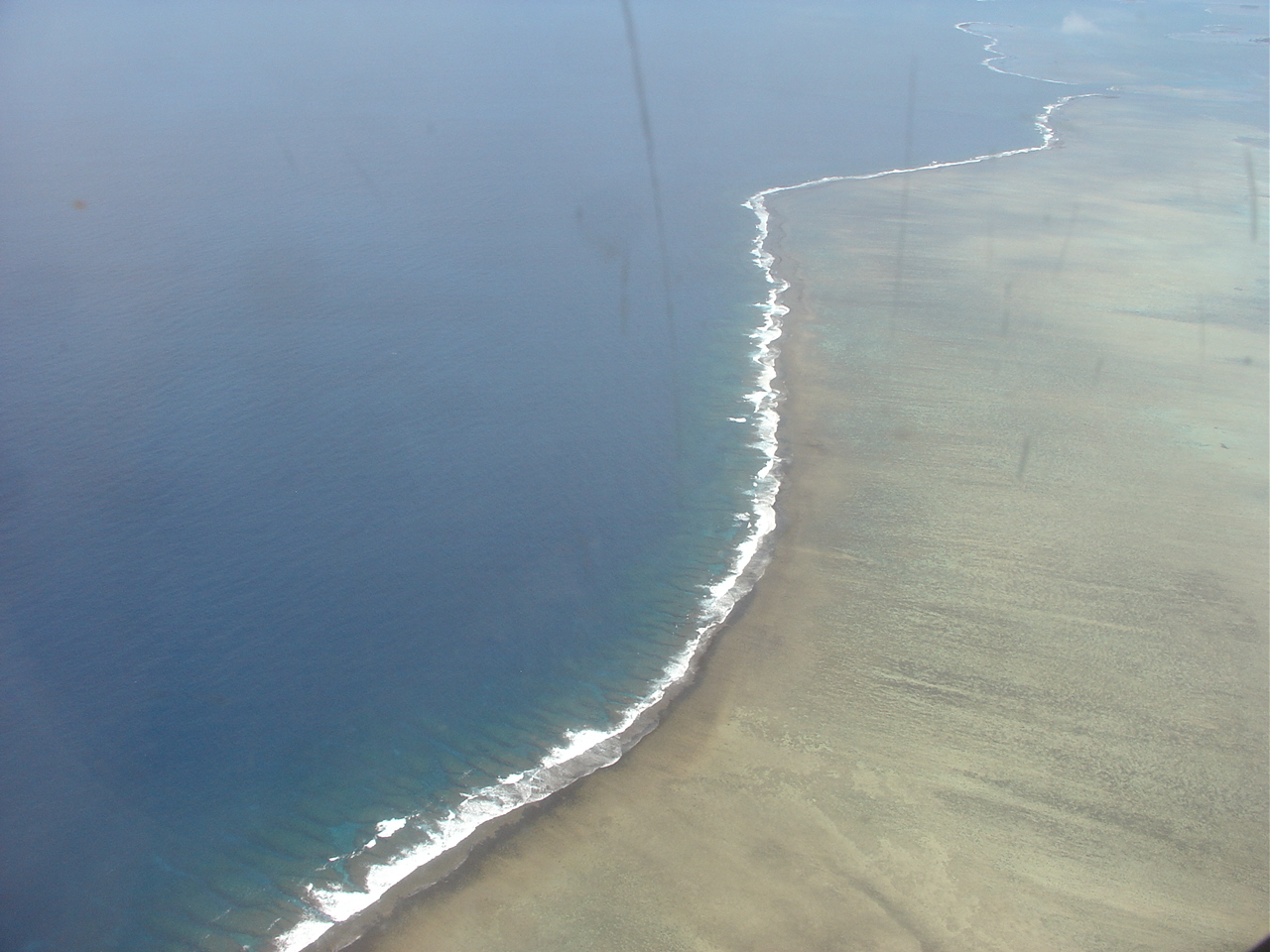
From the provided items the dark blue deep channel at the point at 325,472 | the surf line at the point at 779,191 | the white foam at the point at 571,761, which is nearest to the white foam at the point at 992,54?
the surf line at the point at 779,191

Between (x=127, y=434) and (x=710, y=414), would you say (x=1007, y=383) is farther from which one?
(x=127, y=434)

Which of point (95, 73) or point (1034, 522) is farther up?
point (95, 73)

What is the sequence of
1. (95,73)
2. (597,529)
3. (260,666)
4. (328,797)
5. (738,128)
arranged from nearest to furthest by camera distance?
(328,797)
(260,666)
(597,529)
(738,128)
(95,73)

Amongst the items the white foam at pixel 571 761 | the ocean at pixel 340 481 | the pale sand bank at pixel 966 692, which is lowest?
the pale sand bank at pixel 966 692

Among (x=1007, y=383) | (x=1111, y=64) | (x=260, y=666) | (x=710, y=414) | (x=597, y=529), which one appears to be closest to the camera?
(x=260, y=666)

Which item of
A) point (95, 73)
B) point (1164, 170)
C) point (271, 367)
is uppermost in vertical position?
point (95, 73)

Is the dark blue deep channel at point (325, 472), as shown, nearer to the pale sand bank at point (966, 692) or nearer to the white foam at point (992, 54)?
the pale sand bank at point (966, 692)

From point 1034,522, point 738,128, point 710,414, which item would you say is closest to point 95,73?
A: point 738,128
